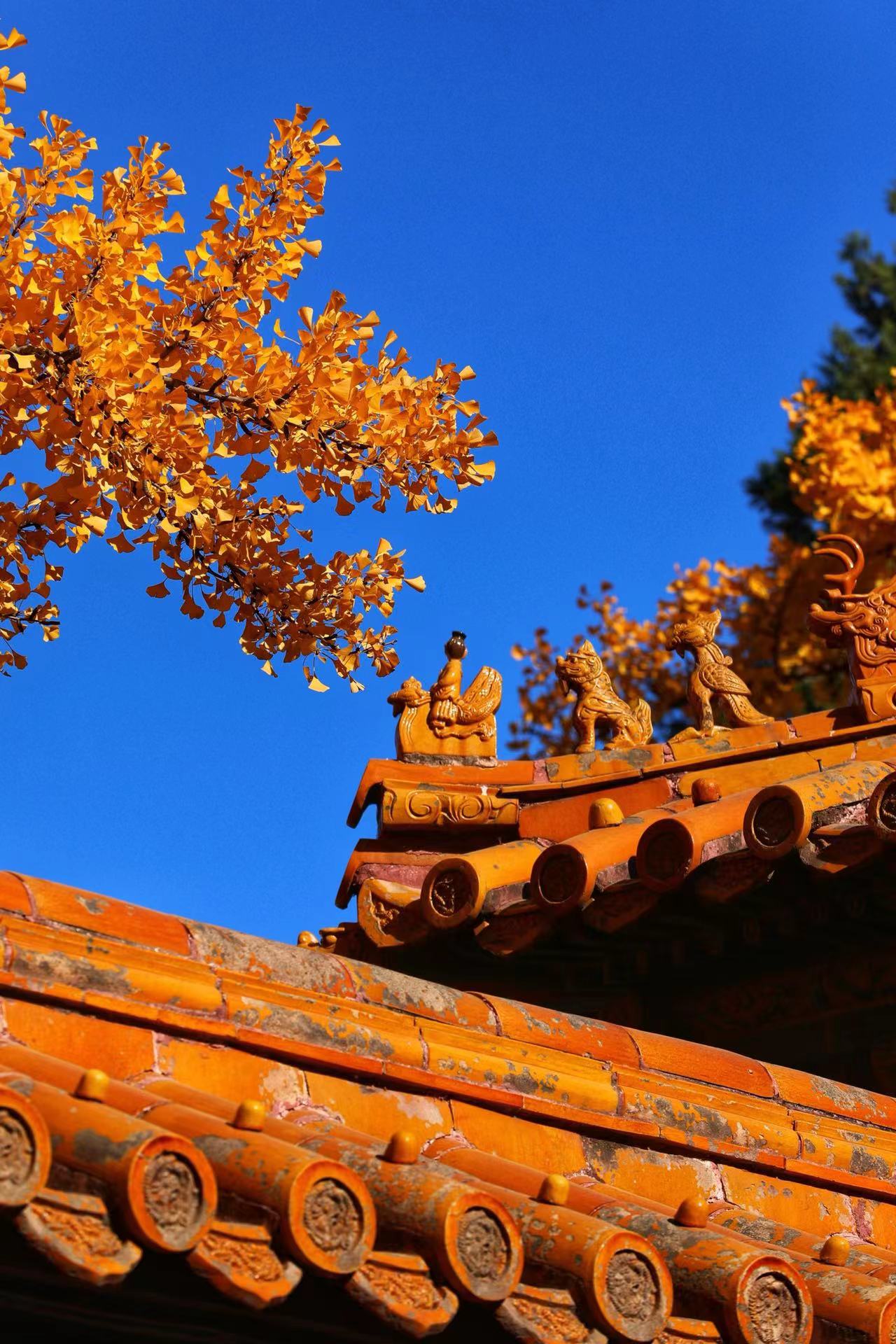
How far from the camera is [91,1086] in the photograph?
8.56ft

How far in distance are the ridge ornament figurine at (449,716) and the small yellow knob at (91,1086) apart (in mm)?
4786

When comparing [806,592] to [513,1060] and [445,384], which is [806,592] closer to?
[445,384]

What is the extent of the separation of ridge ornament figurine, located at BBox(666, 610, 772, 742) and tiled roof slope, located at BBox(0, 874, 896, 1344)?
9.02 ft

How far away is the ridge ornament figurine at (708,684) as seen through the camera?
7098mm

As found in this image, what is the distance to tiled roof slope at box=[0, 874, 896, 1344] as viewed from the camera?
98.0 inches

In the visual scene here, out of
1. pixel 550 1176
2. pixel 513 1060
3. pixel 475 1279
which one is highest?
pixel 513 1060

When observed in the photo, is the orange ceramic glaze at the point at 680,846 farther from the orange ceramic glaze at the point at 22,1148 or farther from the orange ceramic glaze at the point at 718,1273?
the orange ceramic glaze at the point at 22,1148

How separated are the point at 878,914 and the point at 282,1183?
3.57 metres

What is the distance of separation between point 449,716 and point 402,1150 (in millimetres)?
4788

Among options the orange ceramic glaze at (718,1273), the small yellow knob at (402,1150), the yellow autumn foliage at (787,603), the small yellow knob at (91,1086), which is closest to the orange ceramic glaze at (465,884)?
the orange ceramic glaze at (718,1273)

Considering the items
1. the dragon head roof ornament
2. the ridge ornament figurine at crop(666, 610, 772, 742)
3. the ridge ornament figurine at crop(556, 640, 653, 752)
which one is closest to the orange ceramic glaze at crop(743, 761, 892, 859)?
the dragon head roof ornament

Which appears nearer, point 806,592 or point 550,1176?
point 550,1176

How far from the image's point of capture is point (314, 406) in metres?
5.79

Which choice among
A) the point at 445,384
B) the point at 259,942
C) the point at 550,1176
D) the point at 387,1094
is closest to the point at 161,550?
the point at 445,384
